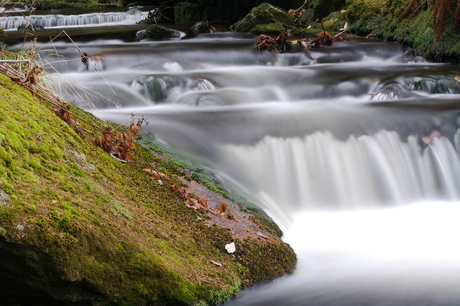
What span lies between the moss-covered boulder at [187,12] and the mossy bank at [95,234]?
17.0m

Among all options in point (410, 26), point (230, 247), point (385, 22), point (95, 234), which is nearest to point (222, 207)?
point (230, 247)

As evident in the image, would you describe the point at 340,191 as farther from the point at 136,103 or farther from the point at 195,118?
the point at 136,103

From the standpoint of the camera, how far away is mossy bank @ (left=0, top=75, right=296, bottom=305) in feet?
6.78

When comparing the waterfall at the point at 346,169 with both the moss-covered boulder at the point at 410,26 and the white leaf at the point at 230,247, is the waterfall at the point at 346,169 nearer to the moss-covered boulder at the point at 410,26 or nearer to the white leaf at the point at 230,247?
the white leaf at the point at 230,247

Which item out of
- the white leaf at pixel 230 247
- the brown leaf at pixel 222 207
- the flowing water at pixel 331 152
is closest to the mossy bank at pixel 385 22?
the flowing water at pixel 331 152

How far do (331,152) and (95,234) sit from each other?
420cm

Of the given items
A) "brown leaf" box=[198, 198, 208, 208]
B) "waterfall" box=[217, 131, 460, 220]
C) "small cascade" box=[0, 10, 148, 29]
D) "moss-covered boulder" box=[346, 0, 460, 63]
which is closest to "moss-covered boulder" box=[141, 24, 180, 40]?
"moss-covered boulder" box=[346, 0, 460, 63]

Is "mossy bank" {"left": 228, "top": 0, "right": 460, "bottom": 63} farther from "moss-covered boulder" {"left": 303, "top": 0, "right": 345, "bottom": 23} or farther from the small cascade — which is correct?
the small cascade

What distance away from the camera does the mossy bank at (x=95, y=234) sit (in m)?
2.07

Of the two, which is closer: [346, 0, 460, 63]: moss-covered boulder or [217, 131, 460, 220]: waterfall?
[217, 131, 460, 220]: waterfall

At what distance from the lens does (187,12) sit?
788 inches

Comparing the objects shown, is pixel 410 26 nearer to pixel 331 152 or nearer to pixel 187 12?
pixel 331 152

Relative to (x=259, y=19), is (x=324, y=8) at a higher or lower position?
higher

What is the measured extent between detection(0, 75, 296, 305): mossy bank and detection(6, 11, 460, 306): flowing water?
28 cm
